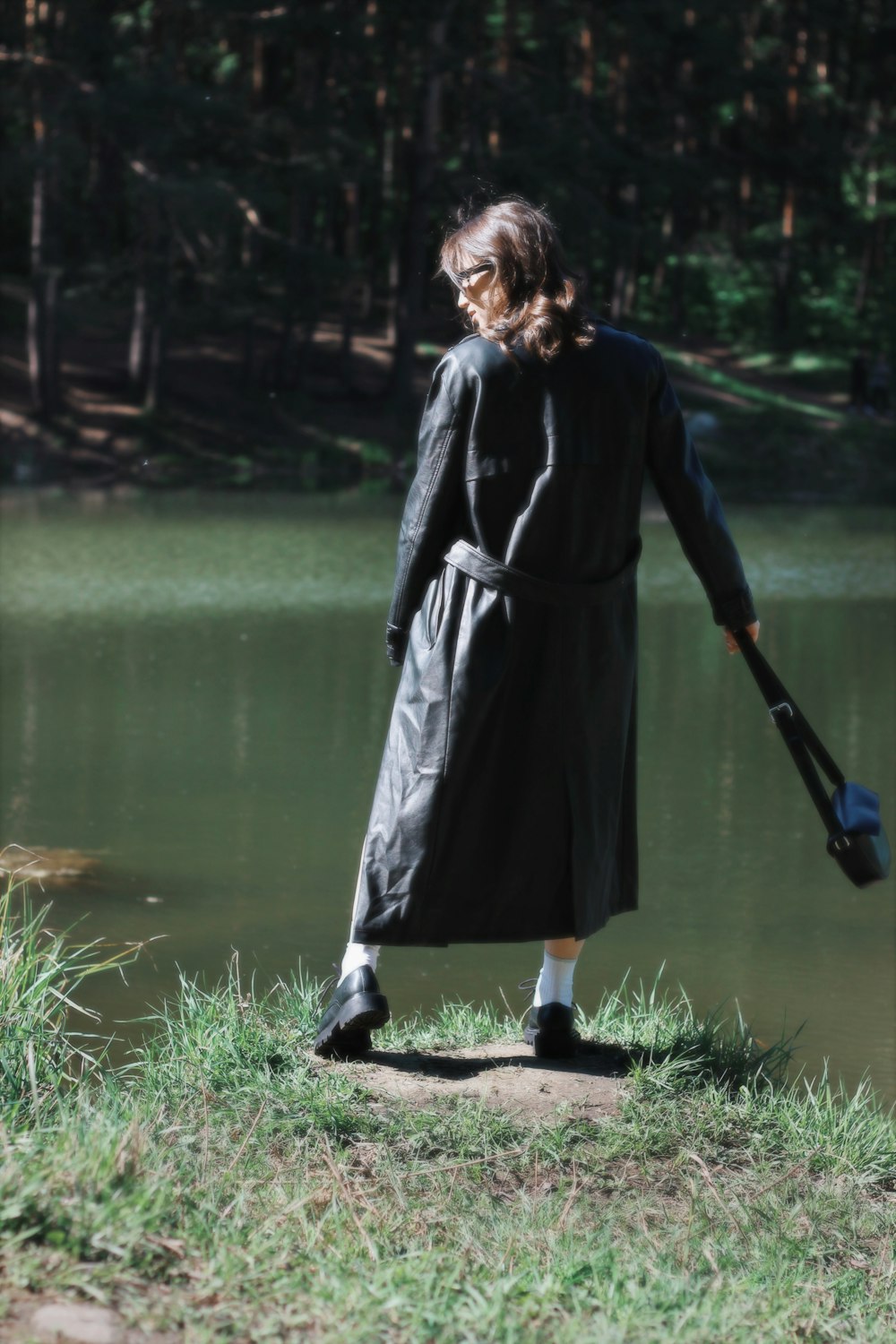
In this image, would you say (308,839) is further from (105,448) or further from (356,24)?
(356,24)

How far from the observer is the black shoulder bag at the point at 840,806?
11.6 ft

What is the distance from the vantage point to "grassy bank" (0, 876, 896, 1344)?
242cm

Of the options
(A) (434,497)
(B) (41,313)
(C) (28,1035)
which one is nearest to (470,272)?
(A) (434,497)

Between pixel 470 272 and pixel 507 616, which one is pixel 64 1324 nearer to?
pixel 507 616

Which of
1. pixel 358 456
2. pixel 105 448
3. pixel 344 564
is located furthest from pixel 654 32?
pixel 344 564

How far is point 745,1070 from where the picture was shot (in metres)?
3.72

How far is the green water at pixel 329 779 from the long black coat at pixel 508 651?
4.70 ft

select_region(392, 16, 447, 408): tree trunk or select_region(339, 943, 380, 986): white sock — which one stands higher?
select_region(392, 16, 447, 408): tree trunk

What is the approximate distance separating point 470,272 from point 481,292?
0.05 m

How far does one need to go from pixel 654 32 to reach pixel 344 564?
25458 mm

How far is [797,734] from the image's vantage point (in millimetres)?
3621

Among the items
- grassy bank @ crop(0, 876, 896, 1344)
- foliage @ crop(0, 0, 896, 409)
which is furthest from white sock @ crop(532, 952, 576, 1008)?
foliage @ crop(0, 0, 896, 409)

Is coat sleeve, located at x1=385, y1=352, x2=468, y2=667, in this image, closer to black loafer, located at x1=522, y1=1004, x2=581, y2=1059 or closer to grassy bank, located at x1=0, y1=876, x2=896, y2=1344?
black loafer, located at x1=522, y1=1004, x2=581, y2=1059

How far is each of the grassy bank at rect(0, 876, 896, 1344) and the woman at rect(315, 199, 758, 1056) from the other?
36 centimetres
